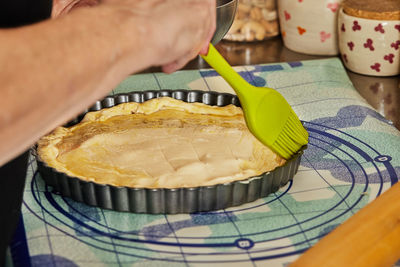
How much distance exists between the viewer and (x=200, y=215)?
790 millimetres

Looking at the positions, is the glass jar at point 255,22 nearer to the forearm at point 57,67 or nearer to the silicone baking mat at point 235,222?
the silicone baking mat at point 235,222

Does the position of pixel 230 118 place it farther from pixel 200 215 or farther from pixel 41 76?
pixel 41 76

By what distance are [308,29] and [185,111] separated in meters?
0.68

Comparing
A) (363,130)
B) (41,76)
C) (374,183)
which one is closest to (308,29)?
(363,130)

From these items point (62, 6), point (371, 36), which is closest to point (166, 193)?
point (62, 6)

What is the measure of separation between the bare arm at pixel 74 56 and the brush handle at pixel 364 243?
267 millimetres

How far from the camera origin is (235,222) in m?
0.78

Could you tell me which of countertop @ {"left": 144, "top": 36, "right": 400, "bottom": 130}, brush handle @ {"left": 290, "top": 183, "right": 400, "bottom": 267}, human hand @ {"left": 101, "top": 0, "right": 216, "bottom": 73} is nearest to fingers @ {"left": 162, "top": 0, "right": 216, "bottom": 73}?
human hand @ {"left": 101, "top": 0, "right": 216, "bottom": 73}

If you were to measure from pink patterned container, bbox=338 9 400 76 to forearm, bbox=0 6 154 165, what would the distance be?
3.11ft

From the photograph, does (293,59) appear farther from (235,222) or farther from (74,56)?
(74,56)

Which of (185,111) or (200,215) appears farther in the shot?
(185,111)

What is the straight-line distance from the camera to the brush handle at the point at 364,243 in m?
0.64

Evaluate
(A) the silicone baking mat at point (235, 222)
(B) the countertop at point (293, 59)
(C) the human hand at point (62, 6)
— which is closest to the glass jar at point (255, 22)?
(B) the countertop at point (293, 59)

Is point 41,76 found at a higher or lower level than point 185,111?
higher
